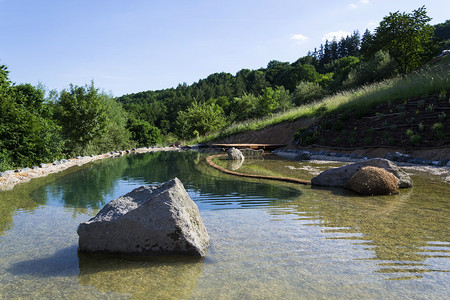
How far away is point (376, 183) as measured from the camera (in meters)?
5.81

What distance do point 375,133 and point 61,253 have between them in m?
13.7

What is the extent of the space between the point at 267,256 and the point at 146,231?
1273 mm

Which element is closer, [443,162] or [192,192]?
[192,192]

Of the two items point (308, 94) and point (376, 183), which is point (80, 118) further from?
point (308, 94)

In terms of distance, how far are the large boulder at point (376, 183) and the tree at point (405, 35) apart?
2327 cm

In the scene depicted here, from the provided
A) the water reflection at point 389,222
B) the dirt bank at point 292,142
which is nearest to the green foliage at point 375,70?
the dirt bank at point 292,142

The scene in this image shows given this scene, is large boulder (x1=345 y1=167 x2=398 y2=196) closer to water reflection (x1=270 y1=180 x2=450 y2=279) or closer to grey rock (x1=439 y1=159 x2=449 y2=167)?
water reflection (x1=270 y1=180 x2=450 y2=279)

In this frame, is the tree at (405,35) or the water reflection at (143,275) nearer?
the water reflection at (143,275)

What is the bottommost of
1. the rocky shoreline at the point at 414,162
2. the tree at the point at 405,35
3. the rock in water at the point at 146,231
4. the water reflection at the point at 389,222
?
the rocky shoreline at the point at 414,162

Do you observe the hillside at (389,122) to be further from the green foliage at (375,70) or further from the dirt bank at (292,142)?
the green foliage at (375,70)

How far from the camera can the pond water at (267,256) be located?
2336mm

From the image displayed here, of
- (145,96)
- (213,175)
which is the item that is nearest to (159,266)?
(213,175)

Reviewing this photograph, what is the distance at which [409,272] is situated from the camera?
254cm

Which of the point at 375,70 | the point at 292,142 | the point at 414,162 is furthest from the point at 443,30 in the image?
the point at 414,162
